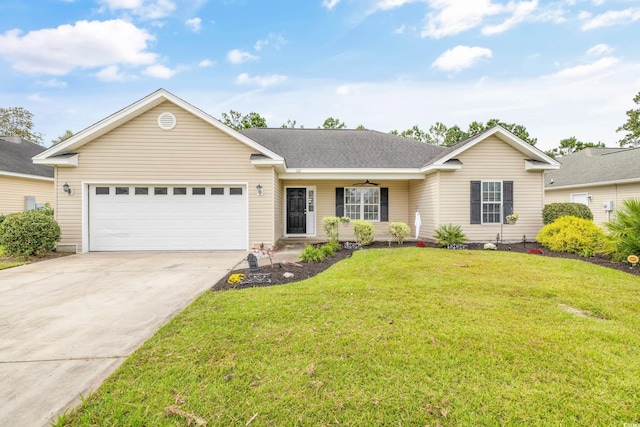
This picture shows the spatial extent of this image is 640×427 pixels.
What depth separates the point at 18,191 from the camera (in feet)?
46.9

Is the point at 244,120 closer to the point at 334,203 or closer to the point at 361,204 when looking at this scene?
the point at 334,203

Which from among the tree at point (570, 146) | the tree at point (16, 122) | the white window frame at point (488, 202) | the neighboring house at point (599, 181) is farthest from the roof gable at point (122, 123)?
the tree at point (570, 146)

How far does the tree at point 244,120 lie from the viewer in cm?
2600

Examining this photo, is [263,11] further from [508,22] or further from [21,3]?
[508,22]

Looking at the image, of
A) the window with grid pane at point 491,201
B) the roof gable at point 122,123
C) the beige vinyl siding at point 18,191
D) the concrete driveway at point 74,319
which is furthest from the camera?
the beige vinyl siding at point 18,191

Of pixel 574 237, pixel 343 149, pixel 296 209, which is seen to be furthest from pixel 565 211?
pixel 296 209

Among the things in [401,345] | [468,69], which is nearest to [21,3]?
[401,345]

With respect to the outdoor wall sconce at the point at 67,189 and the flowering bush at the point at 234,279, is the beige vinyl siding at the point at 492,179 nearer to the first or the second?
the flowering bush at the point at 234,279

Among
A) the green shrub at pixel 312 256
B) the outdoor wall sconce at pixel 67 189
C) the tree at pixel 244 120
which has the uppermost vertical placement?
the tree at pixel 244 120

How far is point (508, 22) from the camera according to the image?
11227 mm

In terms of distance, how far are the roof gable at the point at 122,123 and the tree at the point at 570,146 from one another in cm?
3758

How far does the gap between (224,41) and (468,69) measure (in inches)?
510

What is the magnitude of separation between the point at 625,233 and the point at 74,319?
35.4 feet

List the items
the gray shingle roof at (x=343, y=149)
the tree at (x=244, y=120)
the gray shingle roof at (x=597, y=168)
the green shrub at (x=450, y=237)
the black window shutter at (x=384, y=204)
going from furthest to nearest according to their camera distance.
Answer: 1. the tree at (x=244, y=120)
2. the gray shingle roof at (x=597, y=168)
3. the black window shutter at (x=384, y=204)
4. the gray shingle roof at (x=343, y=149)
5. the green shrub at (x=450, y=237)
